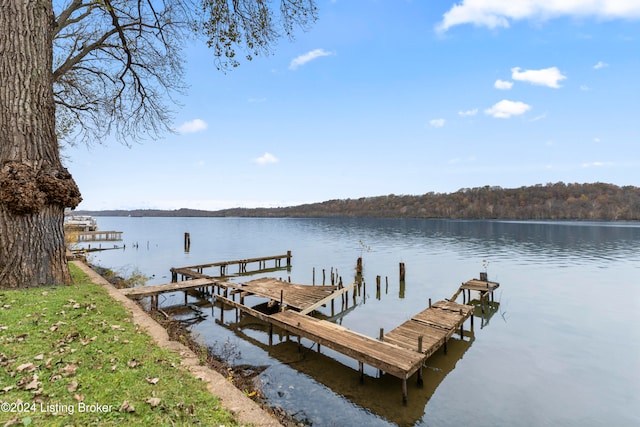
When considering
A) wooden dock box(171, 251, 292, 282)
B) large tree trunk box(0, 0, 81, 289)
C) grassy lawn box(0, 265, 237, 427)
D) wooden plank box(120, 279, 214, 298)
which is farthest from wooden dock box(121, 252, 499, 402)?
large tree trunk box(0, 0, 81, 289)

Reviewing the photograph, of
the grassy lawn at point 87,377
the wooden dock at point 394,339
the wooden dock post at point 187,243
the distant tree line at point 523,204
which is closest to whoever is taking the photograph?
the grassy lawn at point 87,377

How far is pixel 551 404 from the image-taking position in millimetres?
9945

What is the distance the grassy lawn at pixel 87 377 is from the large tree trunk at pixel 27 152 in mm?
2472

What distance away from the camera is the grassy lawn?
13.2 ft

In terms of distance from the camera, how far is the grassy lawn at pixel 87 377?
13.2ft

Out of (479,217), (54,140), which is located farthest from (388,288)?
(479,217)

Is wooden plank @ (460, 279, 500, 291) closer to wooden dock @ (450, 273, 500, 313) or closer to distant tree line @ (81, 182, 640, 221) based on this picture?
→ wooden dock @ (450, 273, 500, 313)

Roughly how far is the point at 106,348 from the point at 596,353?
740 inches

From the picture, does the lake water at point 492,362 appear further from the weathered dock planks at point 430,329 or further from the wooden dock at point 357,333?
the weathered dock planks at point 430,329

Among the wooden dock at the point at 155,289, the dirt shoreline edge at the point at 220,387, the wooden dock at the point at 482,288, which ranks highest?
the dirt shoreline edge at the point at 220,387

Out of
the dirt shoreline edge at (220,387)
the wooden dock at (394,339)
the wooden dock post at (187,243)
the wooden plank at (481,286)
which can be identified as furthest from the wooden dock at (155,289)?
the wooden dock post at (187,243)

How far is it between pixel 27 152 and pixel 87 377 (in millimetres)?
8173

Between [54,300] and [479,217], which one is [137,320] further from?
[479,217]

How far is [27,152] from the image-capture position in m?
9.37
